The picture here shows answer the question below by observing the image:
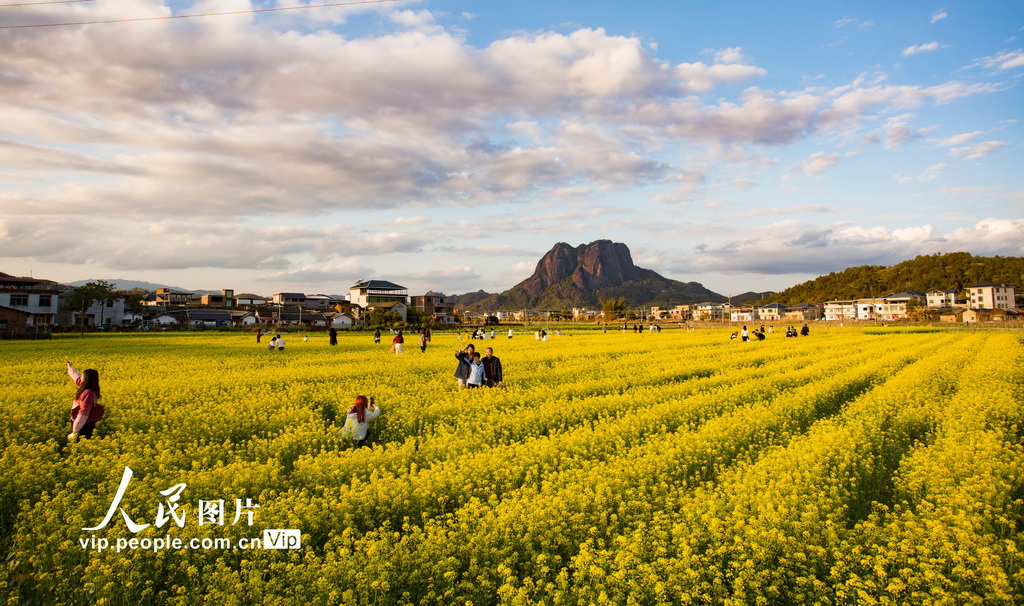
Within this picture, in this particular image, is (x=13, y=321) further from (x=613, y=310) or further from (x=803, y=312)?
(x=803, y=312)

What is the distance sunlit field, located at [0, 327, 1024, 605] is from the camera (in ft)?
16.3

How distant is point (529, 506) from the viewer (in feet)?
20.4

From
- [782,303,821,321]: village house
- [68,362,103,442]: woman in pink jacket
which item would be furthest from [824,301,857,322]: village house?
[68,362,103,442]: woman in pink jacket

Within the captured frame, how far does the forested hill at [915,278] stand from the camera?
479 feet

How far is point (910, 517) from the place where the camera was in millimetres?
6090

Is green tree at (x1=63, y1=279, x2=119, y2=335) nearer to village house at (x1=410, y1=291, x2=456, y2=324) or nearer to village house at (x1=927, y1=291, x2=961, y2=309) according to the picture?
village house at (x1=410, y1=291, x2=456, y2=324)

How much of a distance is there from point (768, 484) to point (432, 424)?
6577 millimetres

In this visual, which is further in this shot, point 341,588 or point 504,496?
point 504,496

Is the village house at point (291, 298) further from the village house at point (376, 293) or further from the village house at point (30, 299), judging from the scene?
the village house at point (30, 299)

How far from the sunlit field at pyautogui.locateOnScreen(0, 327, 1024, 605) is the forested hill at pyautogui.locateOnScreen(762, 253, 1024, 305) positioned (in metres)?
167

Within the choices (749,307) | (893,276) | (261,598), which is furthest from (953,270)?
(261,598)

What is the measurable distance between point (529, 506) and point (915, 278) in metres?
193

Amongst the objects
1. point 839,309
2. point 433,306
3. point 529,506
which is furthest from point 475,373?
point 839,309

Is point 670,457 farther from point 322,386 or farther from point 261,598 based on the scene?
point 322,386
